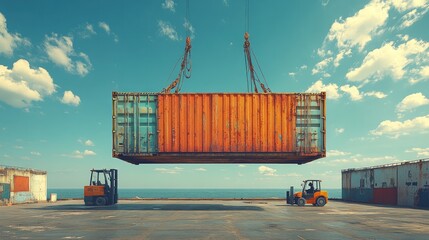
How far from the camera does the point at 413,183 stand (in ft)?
78.0

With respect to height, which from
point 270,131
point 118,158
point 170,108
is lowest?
point 118,158

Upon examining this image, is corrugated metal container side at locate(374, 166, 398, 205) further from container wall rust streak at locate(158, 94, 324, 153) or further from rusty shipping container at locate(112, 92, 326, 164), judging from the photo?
container wall rust streak at locate(158, 94, 324, 153)

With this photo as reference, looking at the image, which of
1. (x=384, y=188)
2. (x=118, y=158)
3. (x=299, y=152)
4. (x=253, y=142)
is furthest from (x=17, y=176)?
(x=384, y=188)

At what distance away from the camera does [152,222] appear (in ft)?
45.0

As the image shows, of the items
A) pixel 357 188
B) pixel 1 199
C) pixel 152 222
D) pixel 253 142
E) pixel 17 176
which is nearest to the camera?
pixel 152 222

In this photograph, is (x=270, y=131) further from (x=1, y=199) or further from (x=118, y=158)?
(x=1, y=199)

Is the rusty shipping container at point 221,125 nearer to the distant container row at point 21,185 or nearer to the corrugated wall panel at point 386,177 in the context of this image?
the corrugated wall panel at point 386,177

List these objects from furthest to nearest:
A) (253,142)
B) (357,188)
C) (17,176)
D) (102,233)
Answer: (357,188) → (17,176) → (253,142) → (102,233)

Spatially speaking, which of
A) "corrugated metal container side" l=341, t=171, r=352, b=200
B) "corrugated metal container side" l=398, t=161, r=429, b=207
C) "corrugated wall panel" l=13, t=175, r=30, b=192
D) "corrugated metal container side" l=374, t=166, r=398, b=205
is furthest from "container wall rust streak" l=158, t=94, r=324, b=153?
"corrugated metal container side" l=341, t=171, r=352, b=200

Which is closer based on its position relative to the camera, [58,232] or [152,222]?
[58,232]

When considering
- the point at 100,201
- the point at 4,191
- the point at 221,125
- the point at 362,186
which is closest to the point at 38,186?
the point at 4,191

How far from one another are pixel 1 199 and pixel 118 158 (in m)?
13.6

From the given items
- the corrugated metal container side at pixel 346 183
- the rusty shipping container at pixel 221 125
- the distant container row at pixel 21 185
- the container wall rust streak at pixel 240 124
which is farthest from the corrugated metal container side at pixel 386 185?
the distant container row at pixel 21 185

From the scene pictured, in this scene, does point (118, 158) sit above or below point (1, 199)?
above
